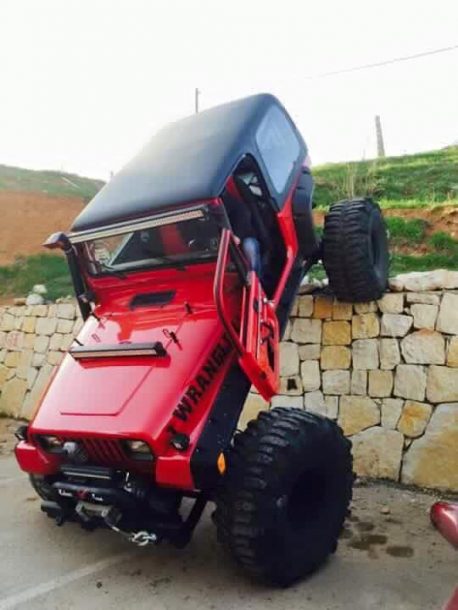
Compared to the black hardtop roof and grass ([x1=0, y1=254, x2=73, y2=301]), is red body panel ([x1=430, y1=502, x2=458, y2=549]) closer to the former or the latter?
the black hardtop roof

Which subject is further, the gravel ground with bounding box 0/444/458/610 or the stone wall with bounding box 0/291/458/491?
the stone wall with bounding box 0/291/458/491

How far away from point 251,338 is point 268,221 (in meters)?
1.42

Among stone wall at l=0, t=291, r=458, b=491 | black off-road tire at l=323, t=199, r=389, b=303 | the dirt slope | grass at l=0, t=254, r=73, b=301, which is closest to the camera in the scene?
stone wall at l=0, t=291, r=458, b=491

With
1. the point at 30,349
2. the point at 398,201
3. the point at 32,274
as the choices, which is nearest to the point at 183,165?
the point at 30,349

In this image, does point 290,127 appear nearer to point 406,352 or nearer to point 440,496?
point 406,352

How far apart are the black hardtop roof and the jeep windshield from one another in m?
0.11

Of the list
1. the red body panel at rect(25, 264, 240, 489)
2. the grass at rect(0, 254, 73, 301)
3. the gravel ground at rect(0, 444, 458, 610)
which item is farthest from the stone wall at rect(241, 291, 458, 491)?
the grass at rect(0, 254, 73, 301)

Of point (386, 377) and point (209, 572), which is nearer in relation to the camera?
point (209, 572)

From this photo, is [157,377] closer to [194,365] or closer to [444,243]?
[194,365]

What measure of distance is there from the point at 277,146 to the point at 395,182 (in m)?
8.01

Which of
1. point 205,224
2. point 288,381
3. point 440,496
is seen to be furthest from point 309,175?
point 440,496

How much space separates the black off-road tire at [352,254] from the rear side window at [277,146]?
71 cm

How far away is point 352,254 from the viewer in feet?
18.5

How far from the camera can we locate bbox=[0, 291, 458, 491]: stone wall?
540 cm
